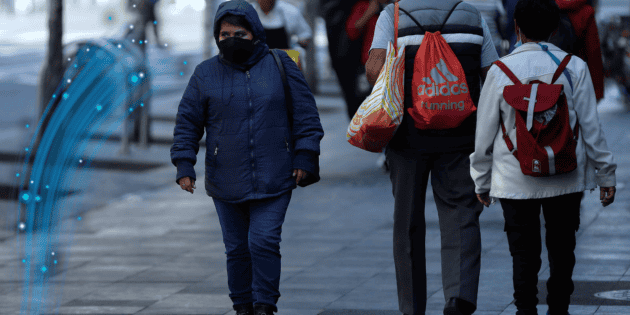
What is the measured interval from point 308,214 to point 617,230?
9.18 ft

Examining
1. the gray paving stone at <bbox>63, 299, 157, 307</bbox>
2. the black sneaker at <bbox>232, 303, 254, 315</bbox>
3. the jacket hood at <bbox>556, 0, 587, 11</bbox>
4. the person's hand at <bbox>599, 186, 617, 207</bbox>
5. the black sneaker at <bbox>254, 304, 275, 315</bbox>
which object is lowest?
the gray paving stone at <bbox>63, 299, 157, 307</bbox>

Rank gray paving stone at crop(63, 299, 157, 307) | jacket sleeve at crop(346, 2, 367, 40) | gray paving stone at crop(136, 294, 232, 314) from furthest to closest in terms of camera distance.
Result: 1. jacket sleeve at crop(346, 2, 367, 40)
2. gray paving stone at crop(63, 299, 157, 307)
3. gray paving stone at crop(136, 294, 232, 314)

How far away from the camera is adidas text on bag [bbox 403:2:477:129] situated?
186 inches

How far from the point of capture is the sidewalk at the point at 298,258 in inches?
232

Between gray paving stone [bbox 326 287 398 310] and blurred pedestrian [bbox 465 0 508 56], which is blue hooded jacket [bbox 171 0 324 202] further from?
blurred pedestrian [bbox 465 0 508 56]

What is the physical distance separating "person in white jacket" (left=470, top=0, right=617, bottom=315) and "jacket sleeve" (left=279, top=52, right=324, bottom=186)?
90 cm

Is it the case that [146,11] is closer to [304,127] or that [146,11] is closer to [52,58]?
[52,58]

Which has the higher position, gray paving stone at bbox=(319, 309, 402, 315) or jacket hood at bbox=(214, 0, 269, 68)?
jacket hood at bbox=(214, 0, 269, 68)

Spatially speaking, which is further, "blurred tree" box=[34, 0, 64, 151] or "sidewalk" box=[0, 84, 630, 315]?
"blurred tree" box=[34, 0, 64, 151]

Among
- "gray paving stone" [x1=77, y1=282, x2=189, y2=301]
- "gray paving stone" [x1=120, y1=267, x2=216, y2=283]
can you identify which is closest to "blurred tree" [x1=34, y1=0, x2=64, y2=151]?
"gray paving stone" [x1=120, y1=267, x2=216, y2=283]

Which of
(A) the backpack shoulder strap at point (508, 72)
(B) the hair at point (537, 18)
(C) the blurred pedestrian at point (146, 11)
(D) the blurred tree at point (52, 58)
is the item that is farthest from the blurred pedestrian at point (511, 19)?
(C) the blurred pedestrian at point (146, 11)

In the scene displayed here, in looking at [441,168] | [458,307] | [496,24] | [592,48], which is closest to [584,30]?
[592,48]

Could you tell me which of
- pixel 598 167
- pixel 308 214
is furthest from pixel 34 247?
pixel 598 167

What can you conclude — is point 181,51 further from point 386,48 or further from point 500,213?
point 386,48
